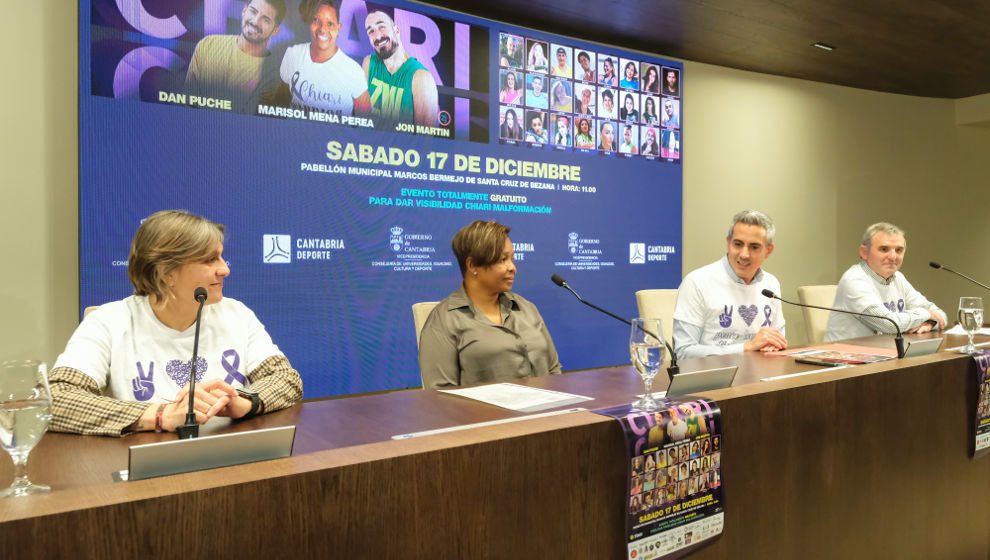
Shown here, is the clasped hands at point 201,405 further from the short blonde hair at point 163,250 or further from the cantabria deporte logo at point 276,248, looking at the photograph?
the cantabria deporte logo at point 276,248

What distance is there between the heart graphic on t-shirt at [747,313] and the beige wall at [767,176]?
2339 millimetres

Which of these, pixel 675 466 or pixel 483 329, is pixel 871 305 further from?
pixel 675 466

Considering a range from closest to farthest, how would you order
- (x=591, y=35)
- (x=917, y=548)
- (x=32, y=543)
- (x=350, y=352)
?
(x=32, y=543) → (x=917, y=548) → (x=350, y=352) → (x=591, y=35)

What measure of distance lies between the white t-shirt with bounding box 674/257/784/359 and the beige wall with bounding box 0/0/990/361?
7.63 ft

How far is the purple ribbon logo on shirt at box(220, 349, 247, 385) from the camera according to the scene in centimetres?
162

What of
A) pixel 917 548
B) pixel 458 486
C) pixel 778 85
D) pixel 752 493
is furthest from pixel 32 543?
pixel 778 85

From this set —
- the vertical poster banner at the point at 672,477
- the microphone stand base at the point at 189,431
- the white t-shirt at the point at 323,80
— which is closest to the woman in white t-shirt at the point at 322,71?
the white t-shirt at the point at 323,80

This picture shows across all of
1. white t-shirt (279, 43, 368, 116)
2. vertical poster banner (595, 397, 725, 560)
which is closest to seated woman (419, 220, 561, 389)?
vertical poster banner (595, 397, 725, 560)

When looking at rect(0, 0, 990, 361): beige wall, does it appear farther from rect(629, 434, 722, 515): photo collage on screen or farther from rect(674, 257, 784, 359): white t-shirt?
rect(629, 434, 722, 515): photo collage on screen

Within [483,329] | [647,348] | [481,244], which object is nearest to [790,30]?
[481,244]

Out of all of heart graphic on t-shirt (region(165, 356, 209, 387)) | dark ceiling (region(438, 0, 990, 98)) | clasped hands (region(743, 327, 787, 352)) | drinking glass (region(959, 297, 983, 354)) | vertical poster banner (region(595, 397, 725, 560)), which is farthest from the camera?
dark ceiling (region(438, 0, 990, 98))

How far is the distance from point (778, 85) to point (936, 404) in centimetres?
464

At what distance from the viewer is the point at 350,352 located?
3.60m

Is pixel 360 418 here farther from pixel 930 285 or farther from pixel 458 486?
pixel 930 285
